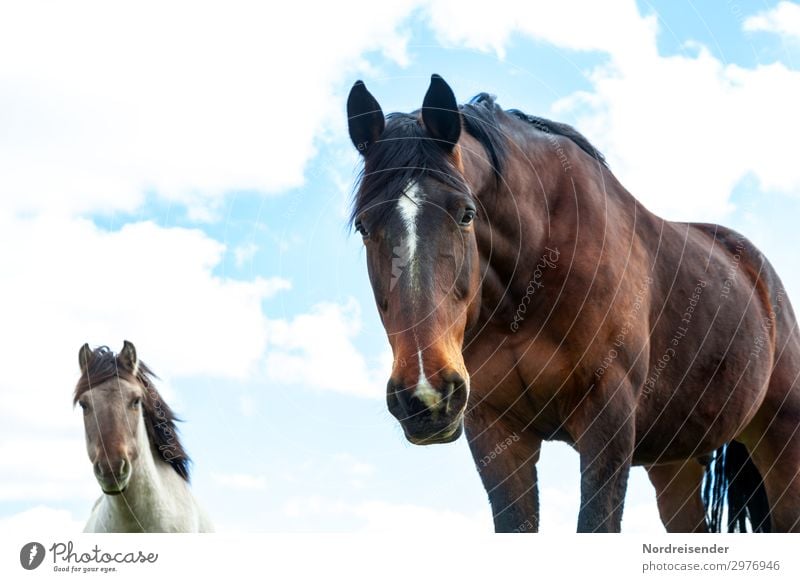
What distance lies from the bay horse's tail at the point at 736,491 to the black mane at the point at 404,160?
367 cm

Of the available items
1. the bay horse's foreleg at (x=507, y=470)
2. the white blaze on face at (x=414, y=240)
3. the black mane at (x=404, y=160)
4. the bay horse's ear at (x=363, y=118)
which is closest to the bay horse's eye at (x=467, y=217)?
the black mane at (x=404, y=160)

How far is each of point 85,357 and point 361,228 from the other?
424cm

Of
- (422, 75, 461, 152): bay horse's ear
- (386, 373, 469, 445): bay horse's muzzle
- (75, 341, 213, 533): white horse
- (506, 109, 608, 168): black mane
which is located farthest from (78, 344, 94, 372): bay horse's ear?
(386, 373, 469, 445): bay horse's muzzle

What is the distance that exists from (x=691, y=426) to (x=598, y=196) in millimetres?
1706

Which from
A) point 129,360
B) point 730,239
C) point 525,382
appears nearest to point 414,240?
point 525,382

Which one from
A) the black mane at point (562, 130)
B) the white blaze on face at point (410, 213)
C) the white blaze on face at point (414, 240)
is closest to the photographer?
the white blaze on face at point (414, 240)

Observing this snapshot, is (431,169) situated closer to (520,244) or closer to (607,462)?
(520,244)

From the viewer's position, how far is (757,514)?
731cm

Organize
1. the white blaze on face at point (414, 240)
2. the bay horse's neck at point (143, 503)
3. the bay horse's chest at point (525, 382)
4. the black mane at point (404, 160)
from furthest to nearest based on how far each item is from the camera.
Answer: the bay horse's neck at point (143, 503) → the bay horse's chest at point (525, 382) → the black mane at point (404, 160) → the white blaze on face at point (414, 240)

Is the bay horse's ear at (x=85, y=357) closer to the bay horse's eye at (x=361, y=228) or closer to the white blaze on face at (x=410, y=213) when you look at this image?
the bay horse's eye at (x=361, y=228)

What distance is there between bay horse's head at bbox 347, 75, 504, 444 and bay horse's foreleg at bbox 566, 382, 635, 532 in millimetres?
899

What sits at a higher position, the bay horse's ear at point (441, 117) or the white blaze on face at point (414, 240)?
the bay horse's ear at point (441, 117)

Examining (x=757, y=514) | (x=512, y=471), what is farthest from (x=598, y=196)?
(x=757, y=514)

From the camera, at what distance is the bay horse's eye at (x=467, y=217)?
4523mm
